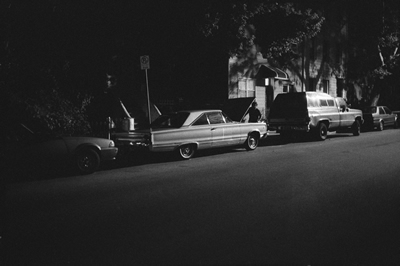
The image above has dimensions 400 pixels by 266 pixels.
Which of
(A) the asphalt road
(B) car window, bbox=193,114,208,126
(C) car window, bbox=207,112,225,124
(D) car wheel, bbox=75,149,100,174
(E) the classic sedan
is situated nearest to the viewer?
(A) the asphalt road

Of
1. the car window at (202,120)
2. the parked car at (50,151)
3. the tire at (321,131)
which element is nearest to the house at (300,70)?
the tire at (321,131)

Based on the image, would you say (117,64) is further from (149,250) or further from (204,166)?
(149,250)

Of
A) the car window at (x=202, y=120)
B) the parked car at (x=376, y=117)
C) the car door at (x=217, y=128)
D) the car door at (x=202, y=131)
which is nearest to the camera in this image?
the car door at (x=202, y=131)

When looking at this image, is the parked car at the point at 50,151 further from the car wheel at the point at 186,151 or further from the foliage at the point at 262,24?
the foliage at the point at 262,24

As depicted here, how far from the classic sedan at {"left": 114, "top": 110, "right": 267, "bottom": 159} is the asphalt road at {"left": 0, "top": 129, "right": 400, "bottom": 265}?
1301 millimetres

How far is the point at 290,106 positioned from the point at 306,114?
846 mm

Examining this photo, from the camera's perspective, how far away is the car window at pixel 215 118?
36.0 ft

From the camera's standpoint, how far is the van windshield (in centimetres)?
1457

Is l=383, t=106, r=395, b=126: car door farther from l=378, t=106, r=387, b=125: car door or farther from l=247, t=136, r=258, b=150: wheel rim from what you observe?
l=247, t=136, r=258, b=150: wheel rim

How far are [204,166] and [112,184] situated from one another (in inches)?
107

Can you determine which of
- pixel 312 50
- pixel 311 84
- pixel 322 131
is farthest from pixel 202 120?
pixel 312 50

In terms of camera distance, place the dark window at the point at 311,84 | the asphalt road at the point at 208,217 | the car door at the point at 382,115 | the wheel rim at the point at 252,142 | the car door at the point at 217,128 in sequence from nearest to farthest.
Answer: the asphalt road at the point at 208,217
the car door at the point at 217,128
the wheel rim at the point at 252,142
the car door at the point at 382,115
the dark window at the point at 311,84

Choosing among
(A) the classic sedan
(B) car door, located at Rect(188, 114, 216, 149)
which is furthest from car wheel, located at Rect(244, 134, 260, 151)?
(B) car door, located at Rect(188, 114, 216, 149)

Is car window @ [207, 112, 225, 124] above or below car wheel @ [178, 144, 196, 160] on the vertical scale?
above
